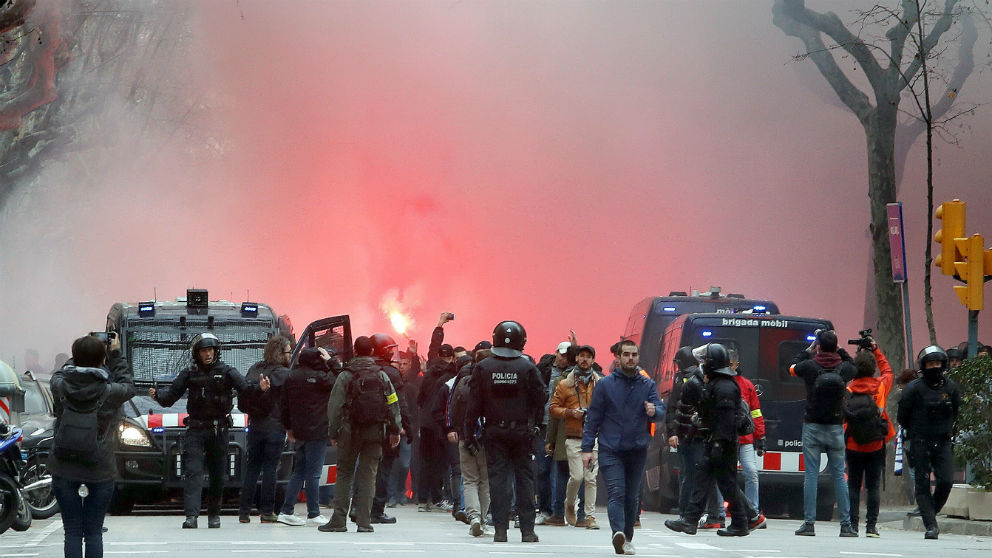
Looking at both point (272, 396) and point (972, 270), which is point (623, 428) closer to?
point (272, 396)

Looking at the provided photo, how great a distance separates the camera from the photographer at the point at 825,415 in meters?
16.8

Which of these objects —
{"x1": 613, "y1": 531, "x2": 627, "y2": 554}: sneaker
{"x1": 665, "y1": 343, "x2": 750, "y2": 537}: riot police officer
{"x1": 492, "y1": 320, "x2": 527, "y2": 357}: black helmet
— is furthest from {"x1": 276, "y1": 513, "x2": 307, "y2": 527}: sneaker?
{"x1": 613, "y1": 531, "x2": 627, "y2": 554}: sneaker

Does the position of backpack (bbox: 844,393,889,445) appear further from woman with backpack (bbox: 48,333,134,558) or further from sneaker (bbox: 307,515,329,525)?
woman with backpack (bbox: 48,333,134,558)

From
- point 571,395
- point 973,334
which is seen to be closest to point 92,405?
point 571,395

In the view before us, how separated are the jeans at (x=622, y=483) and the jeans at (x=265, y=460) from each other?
3.97 m

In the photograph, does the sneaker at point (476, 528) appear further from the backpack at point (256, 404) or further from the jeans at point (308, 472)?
the backpack at point (256, 404)

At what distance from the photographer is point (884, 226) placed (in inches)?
963

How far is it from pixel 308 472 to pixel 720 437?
3825 mm

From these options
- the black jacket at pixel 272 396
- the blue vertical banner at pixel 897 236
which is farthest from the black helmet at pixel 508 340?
the blue vertical banner at pixel 897 236

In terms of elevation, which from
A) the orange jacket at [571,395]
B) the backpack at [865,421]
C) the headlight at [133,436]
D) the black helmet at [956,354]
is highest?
the black helmet at [956,354]

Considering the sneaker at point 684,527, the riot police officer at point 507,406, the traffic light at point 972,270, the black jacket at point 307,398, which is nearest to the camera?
the riot police officer at point 507,406

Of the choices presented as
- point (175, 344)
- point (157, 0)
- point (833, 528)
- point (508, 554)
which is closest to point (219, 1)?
point (157, 0)

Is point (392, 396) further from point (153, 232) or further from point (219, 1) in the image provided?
point (153, 232)

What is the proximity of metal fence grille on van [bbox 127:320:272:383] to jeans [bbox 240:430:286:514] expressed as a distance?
Result: 11.3ft
